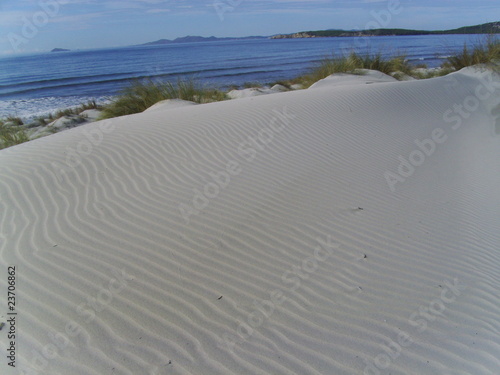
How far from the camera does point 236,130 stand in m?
6.25

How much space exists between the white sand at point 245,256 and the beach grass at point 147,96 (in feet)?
16.2

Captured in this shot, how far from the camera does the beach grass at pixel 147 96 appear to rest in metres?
10.7

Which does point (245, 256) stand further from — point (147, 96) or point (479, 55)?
point (479, 55)

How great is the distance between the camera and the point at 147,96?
1098 cm

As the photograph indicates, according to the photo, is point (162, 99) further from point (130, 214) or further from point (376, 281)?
point (376, 281)

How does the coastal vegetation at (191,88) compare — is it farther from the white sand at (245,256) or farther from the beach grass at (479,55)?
the white sand at (245,256)

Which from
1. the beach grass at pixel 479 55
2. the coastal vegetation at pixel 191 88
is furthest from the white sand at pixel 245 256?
the beach grass at pixel 479 55

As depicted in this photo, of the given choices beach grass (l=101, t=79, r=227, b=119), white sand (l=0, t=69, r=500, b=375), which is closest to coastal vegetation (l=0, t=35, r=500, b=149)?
beach grass (l=101, t=79, r=227, b=119)

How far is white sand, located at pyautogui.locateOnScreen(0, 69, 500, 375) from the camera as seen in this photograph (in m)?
2.28

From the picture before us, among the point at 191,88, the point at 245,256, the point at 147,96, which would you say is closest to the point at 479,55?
the point at 191,88

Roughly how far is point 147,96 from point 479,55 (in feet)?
39.2

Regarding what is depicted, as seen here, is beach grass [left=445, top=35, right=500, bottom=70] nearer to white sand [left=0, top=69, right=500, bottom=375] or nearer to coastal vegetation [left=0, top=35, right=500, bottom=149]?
coastal vegetation [left=0, top=35, right=500, bottom=149]

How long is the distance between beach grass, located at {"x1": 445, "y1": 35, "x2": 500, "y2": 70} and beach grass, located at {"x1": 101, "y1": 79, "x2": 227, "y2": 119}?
31.9 ft

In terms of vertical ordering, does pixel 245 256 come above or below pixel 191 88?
below
